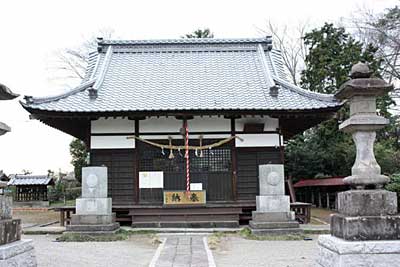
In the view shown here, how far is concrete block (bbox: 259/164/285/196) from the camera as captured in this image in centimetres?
1277

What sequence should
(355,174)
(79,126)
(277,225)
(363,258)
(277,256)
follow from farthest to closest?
1. (79,126)
2. (277,225)
3. (277,256)
4. (355,174)
5. (363,258)

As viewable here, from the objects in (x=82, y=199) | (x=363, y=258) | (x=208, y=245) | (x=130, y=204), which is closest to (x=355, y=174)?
(x=363, y=258)

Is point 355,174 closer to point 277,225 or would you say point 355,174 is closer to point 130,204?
point 277,225

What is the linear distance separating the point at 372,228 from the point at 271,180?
6.68 m

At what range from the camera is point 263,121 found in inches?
593

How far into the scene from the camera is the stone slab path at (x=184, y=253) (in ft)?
27.4

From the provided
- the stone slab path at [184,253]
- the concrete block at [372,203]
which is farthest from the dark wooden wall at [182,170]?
the concrete block at [372,203]

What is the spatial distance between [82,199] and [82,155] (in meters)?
17.1

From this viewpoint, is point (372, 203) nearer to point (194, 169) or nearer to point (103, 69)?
point (194, 169)

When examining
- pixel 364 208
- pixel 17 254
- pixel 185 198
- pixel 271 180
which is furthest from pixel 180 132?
pixel 364 208

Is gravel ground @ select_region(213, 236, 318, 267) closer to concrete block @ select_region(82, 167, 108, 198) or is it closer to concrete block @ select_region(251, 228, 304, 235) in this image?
concrete block @ select_region(251, 228, 304, 235)

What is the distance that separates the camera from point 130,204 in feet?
47.8

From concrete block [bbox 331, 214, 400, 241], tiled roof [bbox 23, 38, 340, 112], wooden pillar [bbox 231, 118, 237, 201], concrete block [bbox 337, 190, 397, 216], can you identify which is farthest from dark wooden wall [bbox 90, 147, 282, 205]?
concrete block [bbox 331, 214, 400, 241]

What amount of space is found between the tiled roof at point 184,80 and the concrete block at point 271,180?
2154 millimetres
